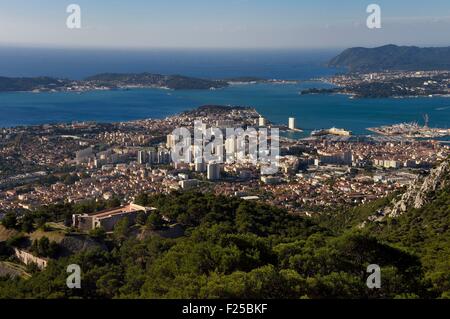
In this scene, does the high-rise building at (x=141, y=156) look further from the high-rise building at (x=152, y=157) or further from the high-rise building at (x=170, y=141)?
the high-rise building at (x=170, y=141)

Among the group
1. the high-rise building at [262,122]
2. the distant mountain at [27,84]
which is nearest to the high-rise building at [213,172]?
the high-rise building at [262,122]

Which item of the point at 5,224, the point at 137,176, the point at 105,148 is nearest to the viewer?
the point at 5,224

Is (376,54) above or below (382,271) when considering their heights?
Result: above

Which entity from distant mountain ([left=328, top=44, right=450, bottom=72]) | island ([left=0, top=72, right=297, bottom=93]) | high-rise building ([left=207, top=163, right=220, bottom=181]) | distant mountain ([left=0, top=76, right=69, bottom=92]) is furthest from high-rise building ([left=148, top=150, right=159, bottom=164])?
distant mountain ([left=328, top=44, right=450, bottom=72])

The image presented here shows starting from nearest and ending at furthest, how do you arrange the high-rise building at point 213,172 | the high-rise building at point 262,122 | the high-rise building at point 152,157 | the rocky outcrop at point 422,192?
the rocky outcrop at point 422,192, the high-rise building at point 213,172, the high-rise building at point 152,157, the high-rise building at point 262,122

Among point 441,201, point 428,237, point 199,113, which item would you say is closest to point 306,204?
point 441,201

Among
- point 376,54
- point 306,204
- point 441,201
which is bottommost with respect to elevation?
point 306,204
